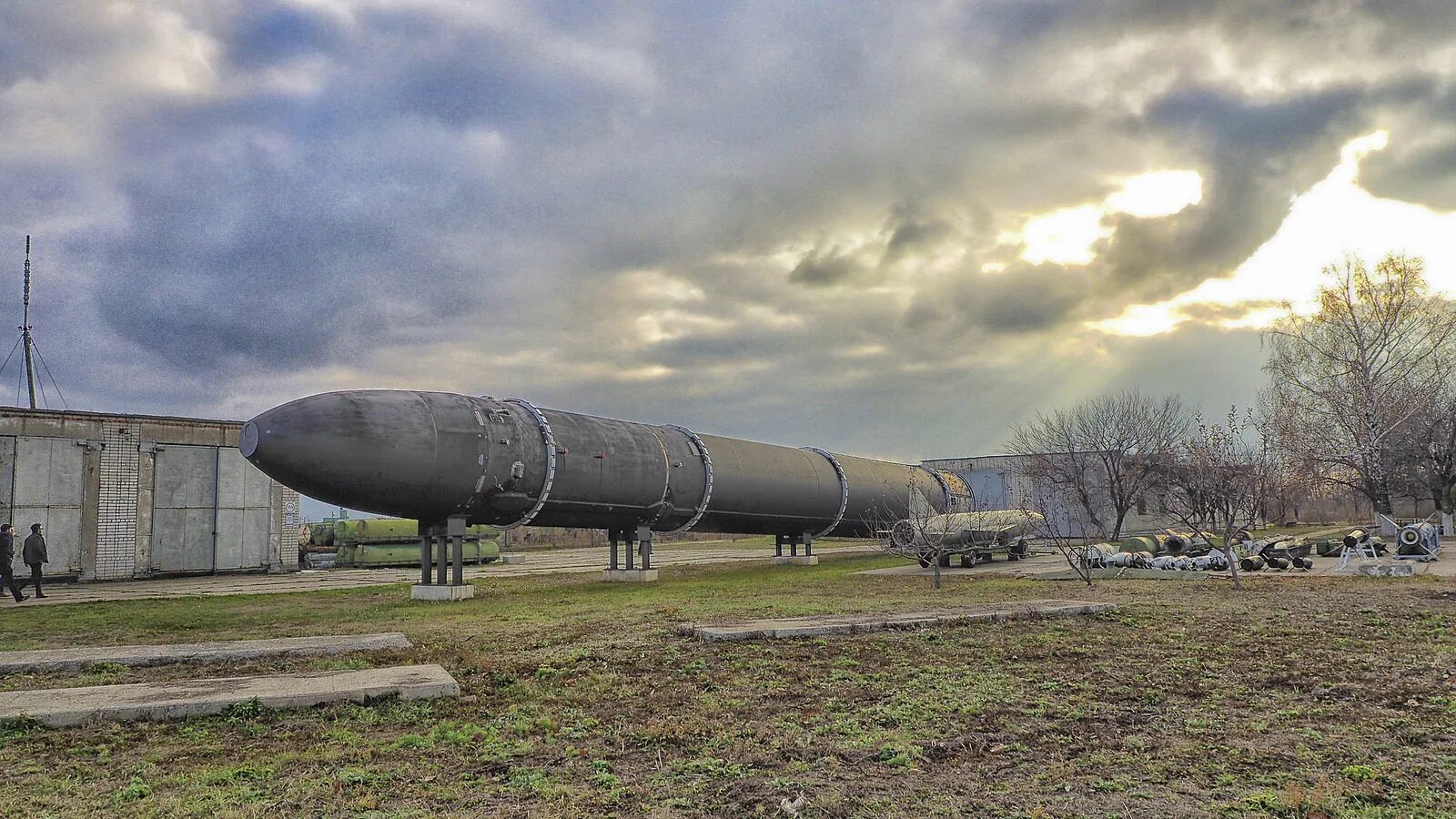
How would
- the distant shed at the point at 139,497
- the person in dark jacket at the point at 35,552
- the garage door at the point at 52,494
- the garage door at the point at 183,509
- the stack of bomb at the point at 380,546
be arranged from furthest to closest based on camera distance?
the stack of bomb at the point at 380,546, the garage door at the point at 183,509, the distant shed at the point at 139,497, the garage door at the point at 52,494, the person in dark jacket at the point at 35,552

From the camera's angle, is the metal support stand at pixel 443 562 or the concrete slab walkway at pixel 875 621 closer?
the concrete slab walkway at pixel 875 621

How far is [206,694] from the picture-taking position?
645 centimetres

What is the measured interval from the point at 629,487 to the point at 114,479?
52.0ft

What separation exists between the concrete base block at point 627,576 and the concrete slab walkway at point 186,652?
10.8 metres

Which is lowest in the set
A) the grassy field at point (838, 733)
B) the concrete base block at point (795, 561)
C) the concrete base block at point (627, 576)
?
the concrete base block at point (795, 561)

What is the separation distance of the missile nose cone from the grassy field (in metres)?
4.18

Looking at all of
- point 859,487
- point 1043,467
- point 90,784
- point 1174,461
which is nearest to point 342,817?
point 90,784

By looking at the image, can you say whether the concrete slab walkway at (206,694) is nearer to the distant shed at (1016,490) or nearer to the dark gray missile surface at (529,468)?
the dark gray missile surface at (529,468)

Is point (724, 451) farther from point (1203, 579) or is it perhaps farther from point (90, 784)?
point (90, 784)

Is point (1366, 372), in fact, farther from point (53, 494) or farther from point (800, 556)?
point (53, 494)

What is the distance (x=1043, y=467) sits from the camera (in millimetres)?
37156

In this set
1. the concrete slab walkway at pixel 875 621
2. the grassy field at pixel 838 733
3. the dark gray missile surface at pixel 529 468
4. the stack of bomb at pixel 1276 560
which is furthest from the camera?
the stack of bomb at pixel 1276 560

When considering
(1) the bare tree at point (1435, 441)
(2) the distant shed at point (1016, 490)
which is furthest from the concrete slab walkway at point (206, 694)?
(1) the bare tree at point (1435, 441)

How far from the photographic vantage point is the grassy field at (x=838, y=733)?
4395 mm
